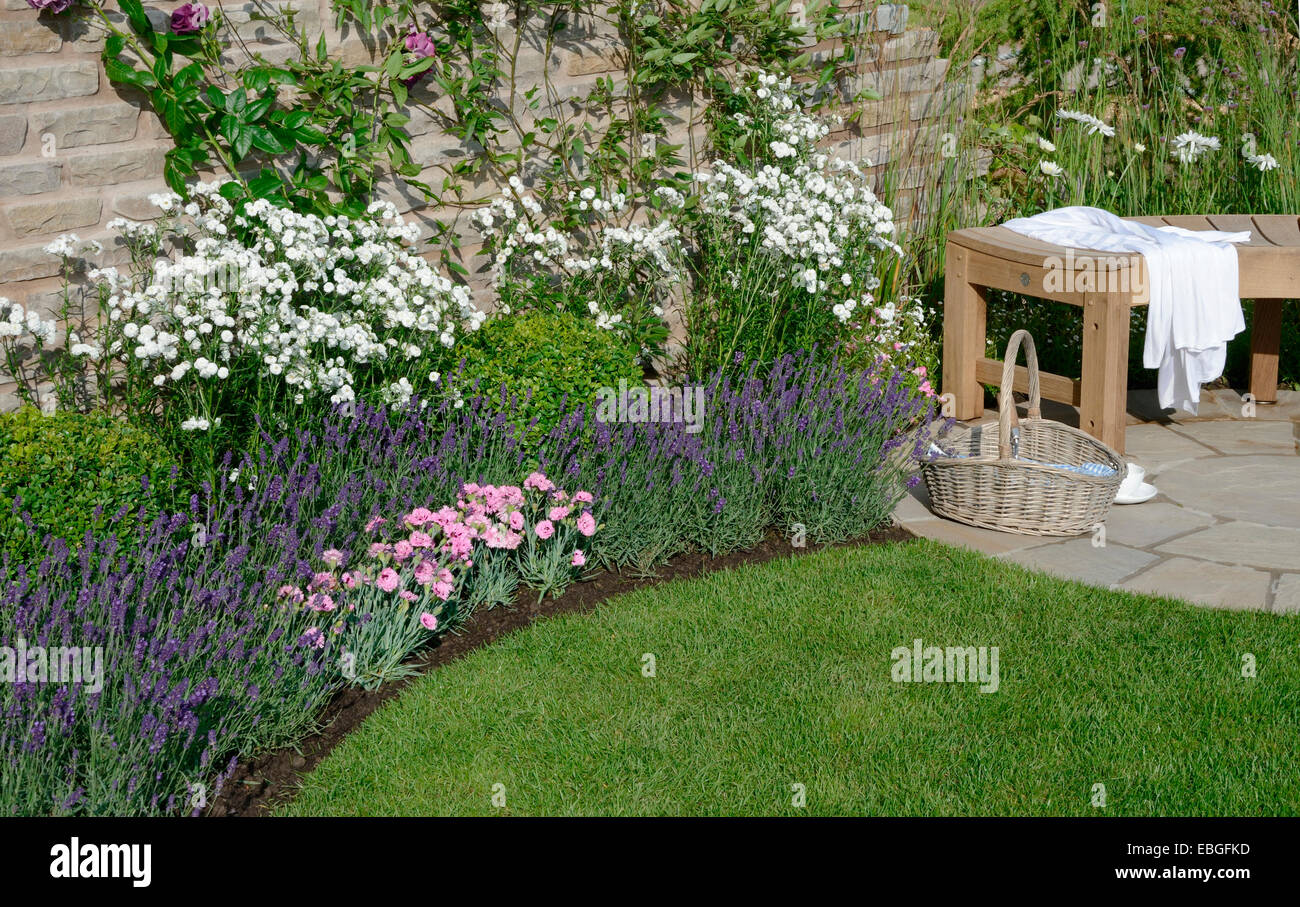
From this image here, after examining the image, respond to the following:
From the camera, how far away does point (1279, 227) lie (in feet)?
20.4

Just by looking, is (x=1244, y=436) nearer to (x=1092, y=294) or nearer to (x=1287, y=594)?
(x=1092, y=294)

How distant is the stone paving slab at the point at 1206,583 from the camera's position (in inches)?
166

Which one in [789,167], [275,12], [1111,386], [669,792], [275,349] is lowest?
[669,792]

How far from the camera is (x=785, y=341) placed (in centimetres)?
540

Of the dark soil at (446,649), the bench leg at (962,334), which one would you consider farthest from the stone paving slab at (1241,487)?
the dark soil at (446,649)

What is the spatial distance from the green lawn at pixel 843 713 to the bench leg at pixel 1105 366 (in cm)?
135

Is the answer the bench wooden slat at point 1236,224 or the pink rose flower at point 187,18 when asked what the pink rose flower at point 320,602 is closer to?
the pink rose flower at point 187,18

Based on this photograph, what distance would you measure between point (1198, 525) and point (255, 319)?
3525mm

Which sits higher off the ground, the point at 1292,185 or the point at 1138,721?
the point at 1292,185

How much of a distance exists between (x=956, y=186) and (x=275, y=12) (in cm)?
349

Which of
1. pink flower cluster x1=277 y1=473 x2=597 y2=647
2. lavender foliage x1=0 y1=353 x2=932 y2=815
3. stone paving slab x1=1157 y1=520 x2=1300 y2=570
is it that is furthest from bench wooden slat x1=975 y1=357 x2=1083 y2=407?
pink flower cluster x1=277 y1=473 x2=597 y2=647

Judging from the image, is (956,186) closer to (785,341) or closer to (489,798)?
(785,341)

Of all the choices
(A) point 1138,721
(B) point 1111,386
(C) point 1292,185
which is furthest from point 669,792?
(C) point 1292,185

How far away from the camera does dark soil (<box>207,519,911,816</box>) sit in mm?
3164
